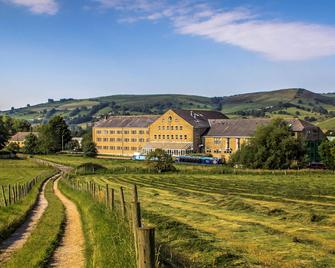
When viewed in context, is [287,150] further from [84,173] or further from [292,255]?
Result: [292,255]

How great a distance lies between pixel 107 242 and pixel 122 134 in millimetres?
119458

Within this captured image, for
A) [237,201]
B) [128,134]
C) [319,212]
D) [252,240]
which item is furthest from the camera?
[128,134]

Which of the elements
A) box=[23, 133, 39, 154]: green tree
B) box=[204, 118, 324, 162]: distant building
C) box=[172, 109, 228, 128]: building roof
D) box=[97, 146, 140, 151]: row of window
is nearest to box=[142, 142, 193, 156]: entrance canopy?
box=[204, 118, 324, 162]: distant building

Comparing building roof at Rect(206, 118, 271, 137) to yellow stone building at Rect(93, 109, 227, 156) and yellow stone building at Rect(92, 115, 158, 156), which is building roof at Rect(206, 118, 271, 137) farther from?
yellow stone building at Rect(92, 115, 158, 156)

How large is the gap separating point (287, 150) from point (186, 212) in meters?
55.8

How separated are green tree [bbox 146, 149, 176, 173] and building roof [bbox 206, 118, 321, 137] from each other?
28.2m

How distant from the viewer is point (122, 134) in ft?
443

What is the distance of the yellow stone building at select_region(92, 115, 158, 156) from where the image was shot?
429 ft

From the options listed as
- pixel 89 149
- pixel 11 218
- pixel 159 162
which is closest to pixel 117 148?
pixel 89 149

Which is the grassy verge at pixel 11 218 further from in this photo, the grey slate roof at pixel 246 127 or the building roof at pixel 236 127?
the building roof at pixel 236 127

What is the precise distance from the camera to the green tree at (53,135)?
5541 inches

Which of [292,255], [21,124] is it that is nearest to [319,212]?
[292,255]

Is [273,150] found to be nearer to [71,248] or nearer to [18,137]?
[71,248]

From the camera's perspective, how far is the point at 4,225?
20.9m
